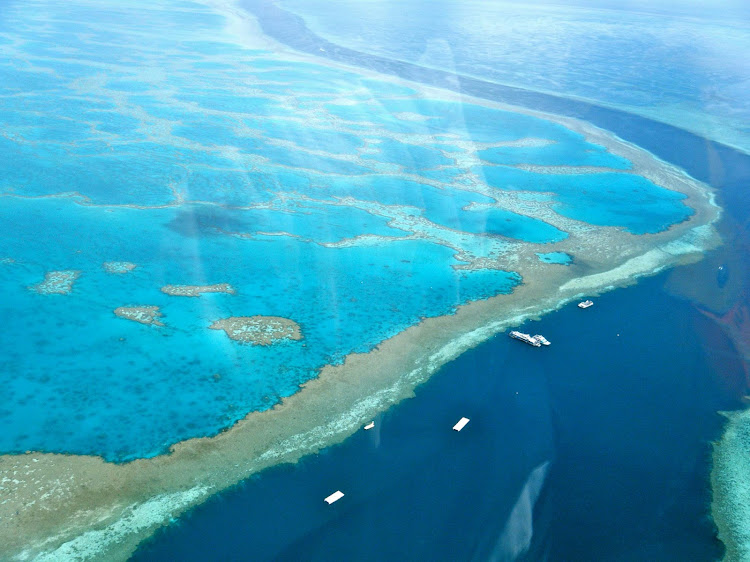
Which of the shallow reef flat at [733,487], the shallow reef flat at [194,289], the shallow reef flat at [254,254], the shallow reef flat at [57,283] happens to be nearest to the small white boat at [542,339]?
the shallow reef flat at [254,254]

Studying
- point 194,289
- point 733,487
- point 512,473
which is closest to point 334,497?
point 512,473

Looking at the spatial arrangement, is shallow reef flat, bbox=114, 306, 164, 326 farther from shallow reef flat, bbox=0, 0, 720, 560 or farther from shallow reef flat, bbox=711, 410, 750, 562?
shallow reef flat, bbox=711, 410, 750, 562

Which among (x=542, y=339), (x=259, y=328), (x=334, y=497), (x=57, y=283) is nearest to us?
(x=334, y=497)

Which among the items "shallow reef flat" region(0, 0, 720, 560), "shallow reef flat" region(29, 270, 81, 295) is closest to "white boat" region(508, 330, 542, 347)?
"shallow reef flat" region(0, 0, 720, 560)

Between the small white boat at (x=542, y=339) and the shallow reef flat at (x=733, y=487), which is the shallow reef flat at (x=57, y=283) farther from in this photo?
the shallow reef flat at (x=733, y=487)

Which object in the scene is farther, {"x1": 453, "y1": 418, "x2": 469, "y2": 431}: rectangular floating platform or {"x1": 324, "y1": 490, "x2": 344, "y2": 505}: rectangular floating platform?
{"x1": 453, "y1": 418, "x2": 469, "y2": 431}: rectangular floating platform

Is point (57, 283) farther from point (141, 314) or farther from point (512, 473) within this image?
point (512, 473)
